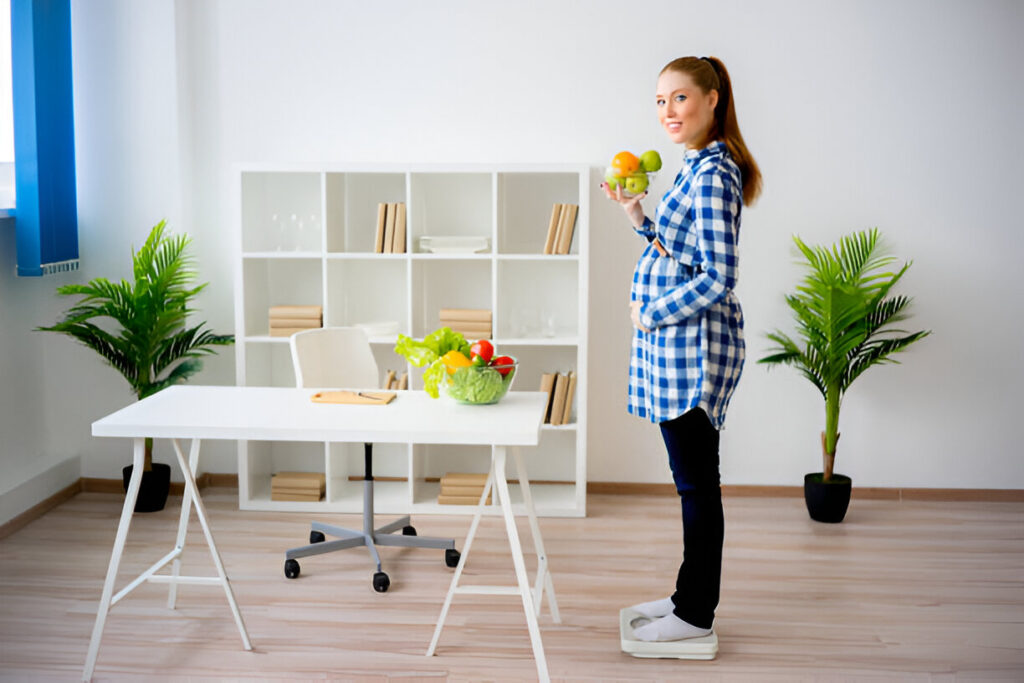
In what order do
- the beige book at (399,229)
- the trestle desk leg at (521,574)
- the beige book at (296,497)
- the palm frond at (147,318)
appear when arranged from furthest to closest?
the beige book at (296,497) → the beige book at (399,229) → the palm frond at (147,318) → the trestle desk leg at (521,574)

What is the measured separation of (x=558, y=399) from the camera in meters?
4.92

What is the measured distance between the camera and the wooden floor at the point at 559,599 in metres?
3.30

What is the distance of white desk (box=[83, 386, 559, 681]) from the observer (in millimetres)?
2988

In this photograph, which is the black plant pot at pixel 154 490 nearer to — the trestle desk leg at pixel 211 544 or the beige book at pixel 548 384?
the trestle desk leg at pixel 211 544

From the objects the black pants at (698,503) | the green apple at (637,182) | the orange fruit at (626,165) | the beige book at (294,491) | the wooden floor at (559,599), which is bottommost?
the wooden floor at (559,599)

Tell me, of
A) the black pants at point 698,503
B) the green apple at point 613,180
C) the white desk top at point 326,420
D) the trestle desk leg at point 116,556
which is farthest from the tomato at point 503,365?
the trestle desk leg at point 116,556

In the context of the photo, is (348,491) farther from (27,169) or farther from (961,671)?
(961,671)

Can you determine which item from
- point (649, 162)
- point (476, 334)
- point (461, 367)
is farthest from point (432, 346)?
point (476, 334)

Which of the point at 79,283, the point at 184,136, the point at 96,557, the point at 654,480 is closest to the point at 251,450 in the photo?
the point at 96,557

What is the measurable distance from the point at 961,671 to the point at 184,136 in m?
4.19

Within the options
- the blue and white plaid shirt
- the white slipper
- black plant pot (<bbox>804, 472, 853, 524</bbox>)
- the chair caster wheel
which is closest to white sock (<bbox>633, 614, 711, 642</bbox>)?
the white slipper

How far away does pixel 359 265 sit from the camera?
528 cm

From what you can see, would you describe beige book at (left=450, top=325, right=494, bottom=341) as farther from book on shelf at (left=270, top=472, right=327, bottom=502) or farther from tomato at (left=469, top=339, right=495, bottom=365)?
tomato at (left=469, top=339, right=495, bottom=365)

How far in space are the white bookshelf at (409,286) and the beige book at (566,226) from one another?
0.19 feet
